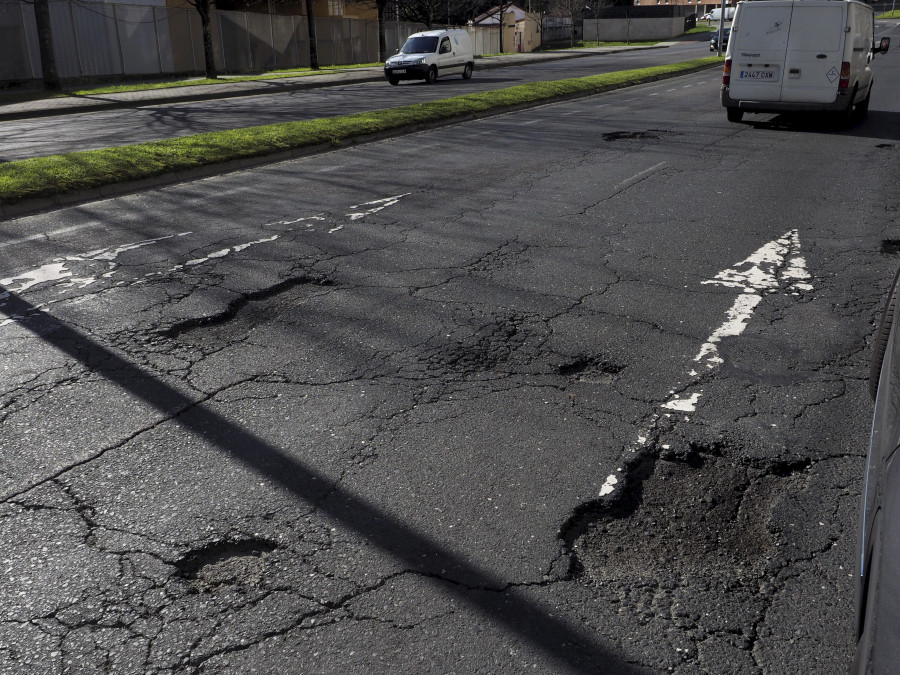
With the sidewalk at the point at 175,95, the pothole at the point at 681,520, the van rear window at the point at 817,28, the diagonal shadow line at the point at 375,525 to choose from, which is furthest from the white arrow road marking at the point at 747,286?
the sidewalk at the point at 175,95

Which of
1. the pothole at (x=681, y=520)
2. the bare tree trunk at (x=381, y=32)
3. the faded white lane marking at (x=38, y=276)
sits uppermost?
the bare tree trunk at (x=381, y=32)

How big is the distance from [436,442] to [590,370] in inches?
50.2

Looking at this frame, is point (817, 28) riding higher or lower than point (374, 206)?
higher

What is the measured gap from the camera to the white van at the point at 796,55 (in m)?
14.4

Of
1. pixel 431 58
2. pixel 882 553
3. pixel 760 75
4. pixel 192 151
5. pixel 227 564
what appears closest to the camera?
pixel 882 553

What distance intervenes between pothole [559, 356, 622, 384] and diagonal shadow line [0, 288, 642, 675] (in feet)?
5.69

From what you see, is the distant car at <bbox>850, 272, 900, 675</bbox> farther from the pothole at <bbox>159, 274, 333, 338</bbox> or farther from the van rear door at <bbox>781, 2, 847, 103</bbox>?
the van rear door at <bbox>781, 2, 847, 103</bbox>

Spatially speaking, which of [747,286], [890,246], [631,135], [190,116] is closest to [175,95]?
[190,116]

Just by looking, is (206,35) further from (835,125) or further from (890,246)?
(890,246)

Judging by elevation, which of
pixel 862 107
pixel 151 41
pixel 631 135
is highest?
pixel 151 41

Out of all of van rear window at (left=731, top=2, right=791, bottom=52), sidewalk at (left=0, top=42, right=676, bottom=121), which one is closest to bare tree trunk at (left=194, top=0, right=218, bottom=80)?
sidewalk at (left=0, top=42, right=676, bottom=121)

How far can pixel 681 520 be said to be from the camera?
3410 mm

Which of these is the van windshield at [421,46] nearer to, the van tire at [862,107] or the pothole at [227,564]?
the van tire at [862,107]

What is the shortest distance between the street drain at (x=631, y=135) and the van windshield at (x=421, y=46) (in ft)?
58.4
